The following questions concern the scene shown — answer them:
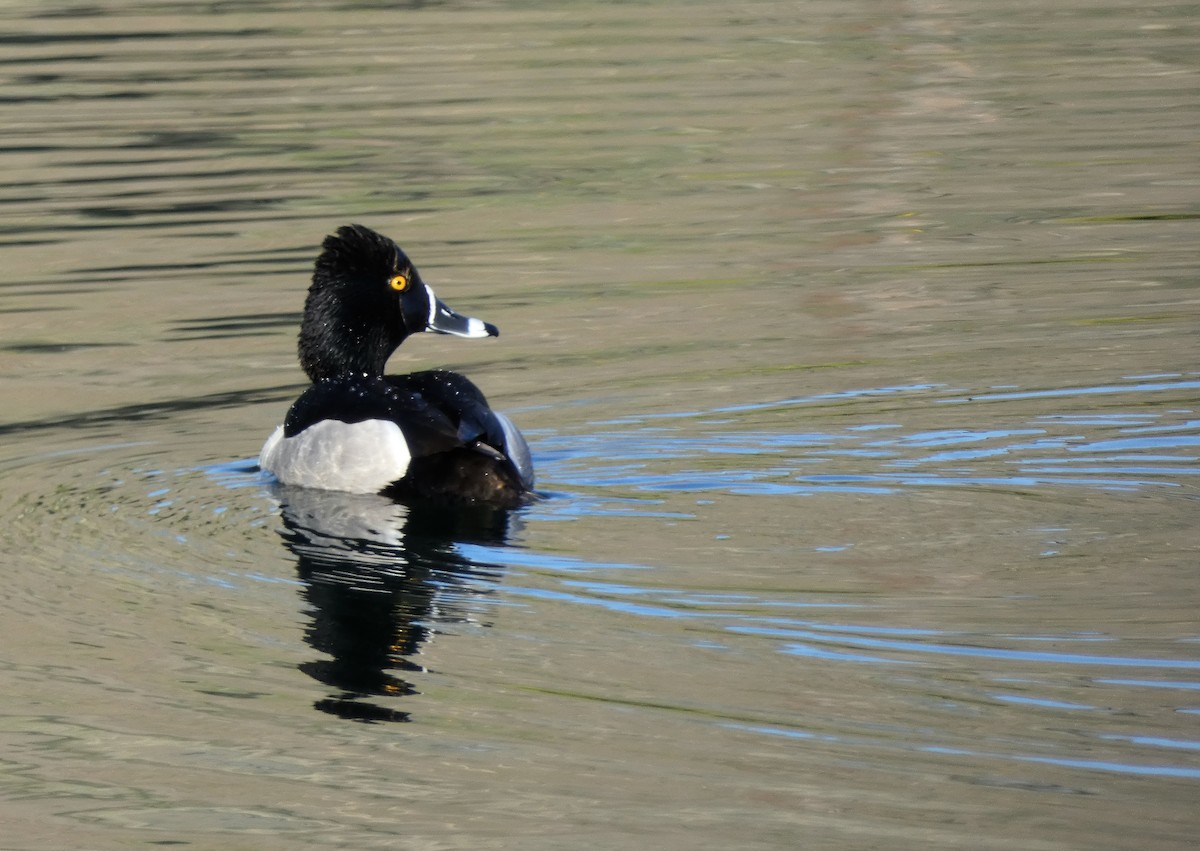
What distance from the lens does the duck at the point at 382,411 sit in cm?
815

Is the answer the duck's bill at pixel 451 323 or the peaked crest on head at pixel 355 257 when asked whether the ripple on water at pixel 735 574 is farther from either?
the peaked crest on head at pixel 355 257

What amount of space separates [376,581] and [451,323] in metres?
2.63

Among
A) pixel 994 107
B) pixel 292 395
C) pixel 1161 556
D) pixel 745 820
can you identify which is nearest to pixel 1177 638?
pixel 1161 556

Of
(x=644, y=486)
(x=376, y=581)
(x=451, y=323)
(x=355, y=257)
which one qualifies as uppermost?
(x=355, y=257)

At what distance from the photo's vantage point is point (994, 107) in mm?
17344

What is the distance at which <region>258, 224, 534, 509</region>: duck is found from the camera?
815 cm

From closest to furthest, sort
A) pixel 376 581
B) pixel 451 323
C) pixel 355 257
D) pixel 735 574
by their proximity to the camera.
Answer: pixel 735 574
pixel 376 581
pixel 355 257
pixel 451 323

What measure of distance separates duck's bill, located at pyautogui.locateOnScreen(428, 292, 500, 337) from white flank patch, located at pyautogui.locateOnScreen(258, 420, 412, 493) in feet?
3.52

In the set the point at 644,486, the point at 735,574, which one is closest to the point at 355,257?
the point at 644,486

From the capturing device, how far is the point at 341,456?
8.55 metres

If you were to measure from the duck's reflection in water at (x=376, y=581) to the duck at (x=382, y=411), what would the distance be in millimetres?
101

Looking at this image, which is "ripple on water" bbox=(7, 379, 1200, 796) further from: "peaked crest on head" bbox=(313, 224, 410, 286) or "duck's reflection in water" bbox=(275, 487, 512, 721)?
"peaked crest on head" bbox=(313, 224, 410, 286)

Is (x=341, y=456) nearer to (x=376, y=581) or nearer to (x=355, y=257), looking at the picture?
(x=355, y=257)

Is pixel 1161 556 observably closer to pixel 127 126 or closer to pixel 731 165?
pixel 731 165
